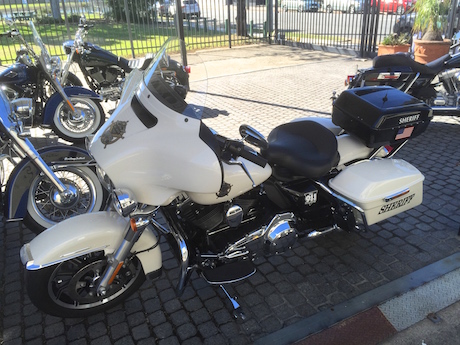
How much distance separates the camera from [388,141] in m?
3.18

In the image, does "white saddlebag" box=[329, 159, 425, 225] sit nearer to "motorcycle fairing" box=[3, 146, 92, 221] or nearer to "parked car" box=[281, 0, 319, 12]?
"motorcycle fairing" box=[3, 146, 92, 221]

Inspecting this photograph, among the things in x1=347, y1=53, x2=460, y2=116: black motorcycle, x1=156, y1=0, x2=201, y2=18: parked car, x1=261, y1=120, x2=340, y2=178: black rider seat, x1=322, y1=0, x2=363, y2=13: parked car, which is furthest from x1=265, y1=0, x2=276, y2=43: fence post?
x1=261, y1=120, x2=340, y2=178: black rider seat

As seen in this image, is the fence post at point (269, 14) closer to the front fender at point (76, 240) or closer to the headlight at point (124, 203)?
the front fender at point (76, 240)

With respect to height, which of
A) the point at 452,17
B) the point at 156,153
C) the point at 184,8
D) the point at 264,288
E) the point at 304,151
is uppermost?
the point at 184,8

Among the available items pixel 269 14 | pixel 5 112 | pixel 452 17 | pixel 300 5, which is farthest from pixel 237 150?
pixel 300 5

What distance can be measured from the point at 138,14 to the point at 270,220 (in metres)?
10.1

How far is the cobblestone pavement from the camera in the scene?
2.72 m

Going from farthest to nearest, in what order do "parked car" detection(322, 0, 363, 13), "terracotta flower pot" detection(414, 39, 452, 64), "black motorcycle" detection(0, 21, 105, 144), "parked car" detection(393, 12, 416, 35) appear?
"parked car" detection(322, 0, 363, 13)
"parked car" detection(393, 12, 416, 35)
"terracotta flower pot" detection(414, 39, 452, 64)
"black motorcycle" detection(0, 21, 105, 144)

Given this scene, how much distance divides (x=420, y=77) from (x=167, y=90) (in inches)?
194

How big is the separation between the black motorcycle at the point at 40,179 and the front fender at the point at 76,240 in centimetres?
100

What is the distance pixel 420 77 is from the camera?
19.5 ft

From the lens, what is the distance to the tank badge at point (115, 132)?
2.24 metres

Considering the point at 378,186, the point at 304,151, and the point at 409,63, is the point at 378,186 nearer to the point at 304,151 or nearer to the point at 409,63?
the point at 304,151

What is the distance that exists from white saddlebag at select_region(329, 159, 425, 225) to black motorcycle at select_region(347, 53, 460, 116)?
3172 mm
